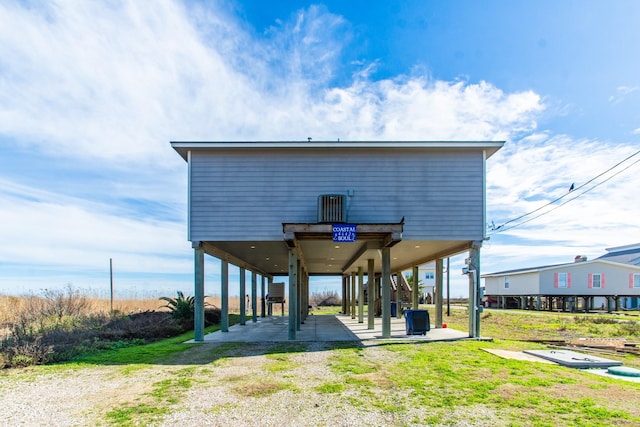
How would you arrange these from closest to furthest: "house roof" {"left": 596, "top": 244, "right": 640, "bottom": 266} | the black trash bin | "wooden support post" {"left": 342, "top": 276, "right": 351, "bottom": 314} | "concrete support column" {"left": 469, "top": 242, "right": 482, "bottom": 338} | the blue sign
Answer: the blue sign, "concrete support column" {"left": 469, "top": 242, "right": 482, "bottom": 338}, the black trash bin, "wooden support post" {"left": 342, "top": 276, "right": 351, "bottom": 314}, "house roof" {"left": 596, "top": 244, "right": 640, "bottom": 266}

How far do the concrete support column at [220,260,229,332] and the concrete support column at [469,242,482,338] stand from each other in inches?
324

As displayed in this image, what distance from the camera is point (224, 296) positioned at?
1485 cm

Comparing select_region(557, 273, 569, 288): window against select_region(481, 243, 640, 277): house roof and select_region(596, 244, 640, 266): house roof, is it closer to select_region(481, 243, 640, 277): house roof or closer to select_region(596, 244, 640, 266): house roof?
select_region(481, 243, 640, 277): house roof

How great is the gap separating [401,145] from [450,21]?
3.35 metres

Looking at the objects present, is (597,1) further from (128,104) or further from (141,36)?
(128,104)

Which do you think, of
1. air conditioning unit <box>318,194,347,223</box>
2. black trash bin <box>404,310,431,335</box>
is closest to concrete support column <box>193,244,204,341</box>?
air conditioning unit <box>318,194,347,223</box>

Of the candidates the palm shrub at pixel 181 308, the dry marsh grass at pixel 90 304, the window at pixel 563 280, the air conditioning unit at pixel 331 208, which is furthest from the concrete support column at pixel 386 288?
the window at pixel 563 280

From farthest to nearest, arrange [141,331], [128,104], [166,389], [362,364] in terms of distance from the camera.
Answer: [141,331], [128,104], [362,364], [166,389]

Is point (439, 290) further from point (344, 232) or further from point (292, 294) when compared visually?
point (344, 232)

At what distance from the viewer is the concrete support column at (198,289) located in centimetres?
1162

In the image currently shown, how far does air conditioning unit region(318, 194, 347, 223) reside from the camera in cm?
1139

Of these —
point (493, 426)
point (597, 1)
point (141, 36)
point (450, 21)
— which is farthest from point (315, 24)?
point (493, 426)

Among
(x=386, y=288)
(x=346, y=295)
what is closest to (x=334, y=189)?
(x=386, y=288)

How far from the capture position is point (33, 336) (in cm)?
Result: 1012
